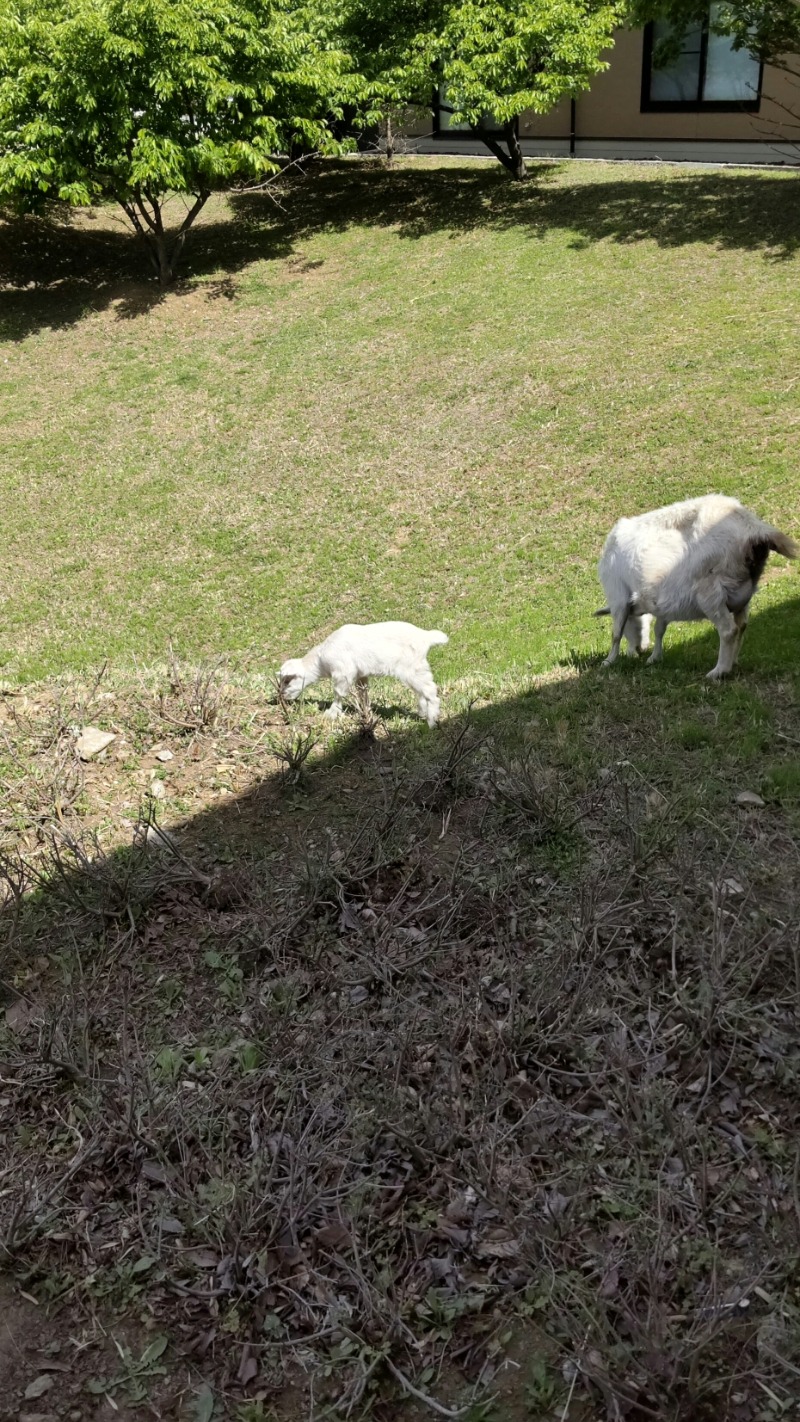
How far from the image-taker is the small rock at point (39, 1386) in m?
2.84

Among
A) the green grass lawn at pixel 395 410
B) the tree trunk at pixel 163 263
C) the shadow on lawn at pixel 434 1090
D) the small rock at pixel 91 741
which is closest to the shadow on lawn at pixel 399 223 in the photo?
the green grass lawn at pixel 395 410

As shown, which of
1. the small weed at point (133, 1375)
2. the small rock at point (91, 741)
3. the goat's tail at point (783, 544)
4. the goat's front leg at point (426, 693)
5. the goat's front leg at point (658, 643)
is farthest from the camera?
the goat's front leg at point (658, 643)

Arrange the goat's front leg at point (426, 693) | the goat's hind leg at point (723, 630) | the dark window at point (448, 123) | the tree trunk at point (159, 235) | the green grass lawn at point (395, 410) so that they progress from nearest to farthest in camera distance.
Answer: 1. the goat's hind leg at point (723, 630)
2. the goat's front leg at point (426, 693)
3. the green grass lawn at point (395, 410)
4. the tree trunk at point (159, 235)
5. the dark window at point (448, 123)

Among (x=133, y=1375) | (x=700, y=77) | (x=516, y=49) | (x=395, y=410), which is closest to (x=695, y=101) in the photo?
(x=700, y=77)

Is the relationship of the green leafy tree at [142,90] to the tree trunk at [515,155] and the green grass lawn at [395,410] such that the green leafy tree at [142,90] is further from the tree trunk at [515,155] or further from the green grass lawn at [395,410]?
the tree trunk at [515,155]

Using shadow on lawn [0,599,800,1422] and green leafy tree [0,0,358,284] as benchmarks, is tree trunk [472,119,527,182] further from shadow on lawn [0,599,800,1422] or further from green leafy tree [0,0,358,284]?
shadow on lawn [0,599,800,1422]

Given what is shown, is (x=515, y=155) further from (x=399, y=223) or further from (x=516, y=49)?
(x=516, y=49)

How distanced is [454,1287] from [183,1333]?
764mm

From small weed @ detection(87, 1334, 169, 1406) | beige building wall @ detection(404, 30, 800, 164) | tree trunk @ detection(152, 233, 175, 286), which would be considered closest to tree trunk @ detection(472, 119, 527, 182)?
beige building wall @ detection(404, 30, 800, 164)

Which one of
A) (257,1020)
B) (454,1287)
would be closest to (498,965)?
(257,1020)

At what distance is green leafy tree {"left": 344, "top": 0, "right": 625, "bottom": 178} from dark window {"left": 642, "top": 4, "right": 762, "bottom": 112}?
3.27 metres

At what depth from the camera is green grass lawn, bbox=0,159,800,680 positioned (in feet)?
39.4

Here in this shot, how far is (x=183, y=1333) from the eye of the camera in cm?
297

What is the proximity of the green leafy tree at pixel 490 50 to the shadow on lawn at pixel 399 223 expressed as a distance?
201 centimetres
